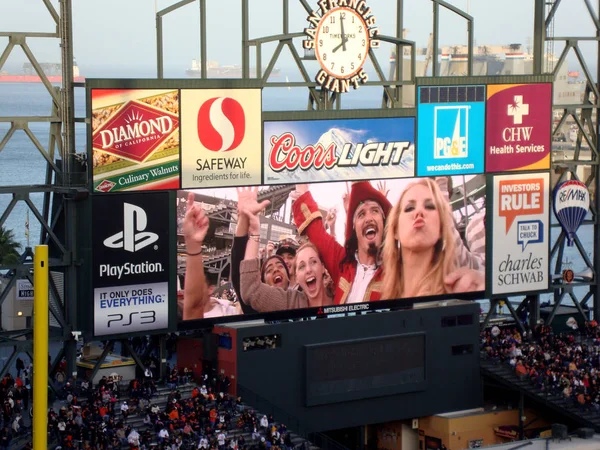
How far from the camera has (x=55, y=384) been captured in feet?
102

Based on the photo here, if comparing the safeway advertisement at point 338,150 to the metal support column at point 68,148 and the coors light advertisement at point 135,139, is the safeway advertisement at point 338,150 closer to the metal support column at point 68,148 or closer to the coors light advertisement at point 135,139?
the coors light advertisement at point 135,139

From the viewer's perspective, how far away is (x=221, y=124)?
31422 millimetres

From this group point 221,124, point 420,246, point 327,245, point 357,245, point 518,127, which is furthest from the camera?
point 518,127

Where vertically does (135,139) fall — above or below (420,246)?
above

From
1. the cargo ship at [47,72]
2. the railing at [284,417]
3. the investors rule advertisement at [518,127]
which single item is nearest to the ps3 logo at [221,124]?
the cargo ship at [47,72]

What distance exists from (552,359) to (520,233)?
12.6 feet

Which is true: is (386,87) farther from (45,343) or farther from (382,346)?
(45,343)

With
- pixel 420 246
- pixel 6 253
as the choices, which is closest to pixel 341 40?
pixel 420 246

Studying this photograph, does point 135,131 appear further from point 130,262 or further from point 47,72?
point 47,72

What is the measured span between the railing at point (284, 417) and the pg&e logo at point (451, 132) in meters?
8.35

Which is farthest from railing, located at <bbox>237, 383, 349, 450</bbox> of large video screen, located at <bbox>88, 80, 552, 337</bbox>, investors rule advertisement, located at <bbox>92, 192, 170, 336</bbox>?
investors rule advertisement, located at <bbox>92, 192, 170, 336</bbox>

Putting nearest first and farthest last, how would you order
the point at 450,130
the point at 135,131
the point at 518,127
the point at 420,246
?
the point at 135,131
the point at 420,246
the point at 450,130
the point at 518,127

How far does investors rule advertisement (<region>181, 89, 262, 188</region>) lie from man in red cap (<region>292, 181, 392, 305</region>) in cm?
212

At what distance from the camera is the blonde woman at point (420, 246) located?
3409 cm
